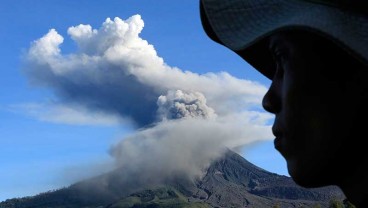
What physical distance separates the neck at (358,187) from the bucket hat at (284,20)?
0.52 meters

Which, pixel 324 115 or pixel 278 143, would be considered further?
pixel 278 143

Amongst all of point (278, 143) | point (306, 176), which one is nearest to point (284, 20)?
point (278, 143)

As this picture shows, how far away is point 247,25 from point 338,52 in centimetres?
40

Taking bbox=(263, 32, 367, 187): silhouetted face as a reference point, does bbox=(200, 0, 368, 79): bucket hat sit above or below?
above

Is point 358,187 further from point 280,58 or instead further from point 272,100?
point 280,58

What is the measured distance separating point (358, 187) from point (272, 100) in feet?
1.70

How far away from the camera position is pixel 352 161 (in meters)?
2.14

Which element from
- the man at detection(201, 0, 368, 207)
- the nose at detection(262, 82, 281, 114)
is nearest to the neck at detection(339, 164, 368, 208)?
the man at detection(201, 0, 368, 207)

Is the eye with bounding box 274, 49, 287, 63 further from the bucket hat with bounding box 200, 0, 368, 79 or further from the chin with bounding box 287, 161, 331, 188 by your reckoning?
the chin with bounding box 287, 161, 331, 188

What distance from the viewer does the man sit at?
2008 mm

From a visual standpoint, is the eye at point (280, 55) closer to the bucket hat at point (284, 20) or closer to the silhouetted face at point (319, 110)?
the silhouetted face at point (319, 110)

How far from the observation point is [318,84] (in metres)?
2.12

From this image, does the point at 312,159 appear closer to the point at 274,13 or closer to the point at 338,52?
the point at 338,52

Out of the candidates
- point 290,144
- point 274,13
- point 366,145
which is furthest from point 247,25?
point 366,145
